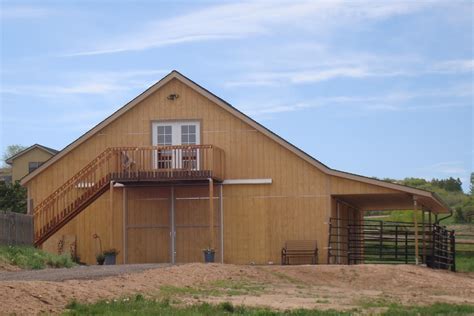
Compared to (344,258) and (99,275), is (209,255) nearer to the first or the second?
(344,258)

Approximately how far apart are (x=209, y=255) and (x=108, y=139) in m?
6.96

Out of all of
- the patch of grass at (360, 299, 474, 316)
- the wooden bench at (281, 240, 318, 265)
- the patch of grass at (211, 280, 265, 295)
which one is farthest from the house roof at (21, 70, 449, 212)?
the patch of grass at (360, 299, 474, 316)

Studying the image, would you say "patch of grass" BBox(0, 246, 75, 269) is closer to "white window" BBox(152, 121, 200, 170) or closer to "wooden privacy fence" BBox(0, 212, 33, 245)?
"wooden privacy fence" BBox(0, 212, 33, 245)

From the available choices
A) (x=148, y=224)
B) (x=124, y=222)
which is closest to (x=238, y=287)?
(x=148, y=224)

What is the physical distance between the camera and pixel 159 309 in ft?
48.3

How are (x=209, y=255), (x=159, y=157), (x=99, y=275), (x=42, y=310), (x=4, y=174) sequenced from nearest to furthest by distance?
(x=42, y=310) → (x=99, y=275) → (x=209, y=255) → (x=159, y=157) → (x=4, y=174)

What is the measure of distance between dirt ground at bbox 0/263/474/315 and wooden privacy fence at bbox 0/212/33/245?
24.1ft

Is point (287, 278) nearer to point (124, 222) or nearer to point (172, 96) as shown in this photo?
point (124, 222)

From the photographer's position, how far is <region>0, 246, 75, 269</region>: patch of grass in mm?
25656

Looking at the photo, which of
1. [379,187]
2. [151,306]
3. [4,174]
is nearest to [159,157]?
[379,187]

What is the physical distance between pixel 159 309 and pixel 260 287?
6828mm

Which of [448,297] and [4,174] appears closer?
[448,297]

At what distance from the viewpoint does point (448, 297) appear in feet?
69.1

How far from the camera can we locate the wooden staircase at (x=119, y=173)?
32.1 m
